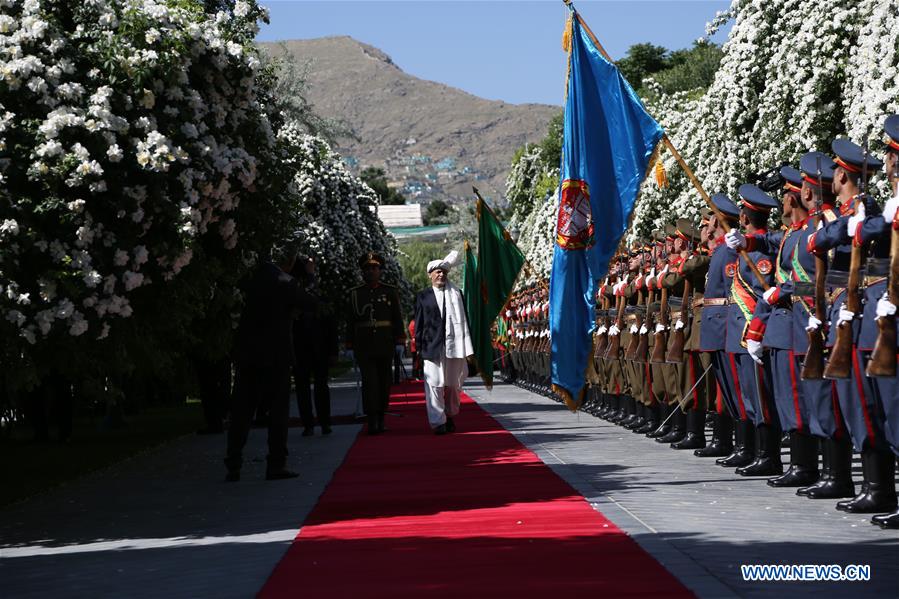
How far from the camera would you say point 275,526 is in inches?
394

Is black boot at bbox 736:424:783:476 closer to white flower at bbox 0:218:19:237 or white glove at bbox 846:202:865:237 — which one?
white glove at bbox 846:202:865:237

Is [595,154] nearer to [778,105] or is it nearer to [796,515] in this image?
[796,515]

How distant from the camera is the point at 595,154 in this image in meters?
12.0

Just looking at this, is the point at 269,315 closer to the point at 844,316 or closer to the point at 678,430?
the point at 678,430

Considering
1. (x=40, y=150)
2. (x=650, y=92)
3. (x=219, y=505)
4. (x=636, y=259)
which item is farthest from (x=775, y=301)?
(x=650, y=92)

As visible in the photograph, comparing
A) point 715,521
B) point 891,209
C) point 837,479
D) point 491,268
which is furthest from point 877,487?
point 491,268

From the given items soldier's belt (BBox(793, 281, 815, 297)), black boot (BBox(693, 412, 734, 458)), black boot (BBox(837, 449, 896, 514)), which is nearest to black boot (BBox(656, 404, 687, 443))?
black boot (BBox(693, 412, 734, 458))

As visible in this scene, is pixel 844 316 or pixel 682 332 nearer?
pixel 844 316

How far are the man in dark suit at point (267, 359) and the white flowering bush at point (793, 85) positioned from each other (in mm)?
7904

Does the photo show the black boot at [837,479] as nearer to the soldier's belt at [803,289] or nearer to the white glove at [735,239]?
the soldier's belt at [803,289]

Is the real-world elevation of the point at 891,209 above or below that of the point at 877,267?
above

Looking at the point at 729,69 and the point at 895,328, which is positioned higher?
the point at 729,69

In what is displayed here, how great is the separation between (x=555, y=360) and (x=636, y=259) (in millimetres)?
5612

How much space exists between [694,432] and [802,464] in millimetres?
3757
